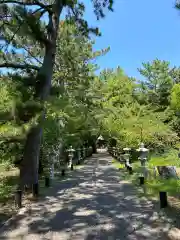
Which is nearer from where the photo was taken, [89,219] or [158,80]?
[89,219]

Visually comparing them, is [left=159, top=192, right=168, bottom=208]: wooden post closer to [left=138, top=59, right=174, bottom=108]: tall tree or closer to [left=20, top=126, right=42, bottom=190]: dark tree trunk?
[left=20, top=126, right=42, bottom=190]: dark tree trunk

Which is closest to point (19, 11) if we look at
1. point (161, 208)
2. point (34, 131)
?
point (34, 131)

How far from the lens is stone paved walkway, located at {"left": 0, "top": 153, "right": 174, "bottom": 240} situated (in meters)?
4.28

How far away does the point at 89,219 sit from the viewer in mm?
5105

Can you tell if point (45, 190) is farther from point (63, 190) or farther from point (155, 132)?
point (155, 132)

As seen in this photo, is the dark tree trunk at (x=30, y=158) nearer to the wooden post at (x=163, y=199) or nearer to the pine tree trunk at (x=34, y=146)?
the pine tree trunk at (x=34, y=146)

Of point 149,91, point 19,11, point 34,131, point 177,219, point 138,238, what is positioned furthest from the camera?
point 149,91

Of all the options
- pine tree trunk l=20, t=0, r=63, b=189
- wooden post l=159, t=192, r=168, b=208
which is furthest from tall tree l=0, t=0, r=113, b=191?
wooden post l=159, t=192, r=168, b=208

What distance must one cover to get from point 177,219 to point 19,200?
3590 millimetres

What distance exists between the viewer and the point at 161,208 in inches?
221

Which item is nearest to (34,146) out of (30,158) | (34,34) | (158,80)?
(30,158)

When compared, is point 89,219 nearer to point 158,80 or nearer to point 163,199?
point 163,199

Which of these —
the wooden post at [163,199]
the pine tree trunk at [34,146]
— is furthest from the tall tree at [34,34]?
the wooden post at [163,199]

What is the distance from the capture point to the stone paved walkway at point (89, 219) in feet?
14.0
